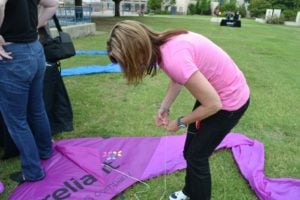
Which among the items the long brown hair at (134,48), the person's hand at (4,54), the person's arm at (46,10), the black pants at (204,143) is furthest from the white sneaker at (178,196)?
the person's arm at (46,10)

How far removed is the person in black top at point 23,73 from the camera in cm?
219

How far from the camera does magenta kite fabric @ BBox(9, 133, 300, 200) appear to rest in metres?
2.61

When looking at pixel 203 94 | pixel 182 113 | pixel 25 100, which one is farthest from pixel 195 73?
pixel 182 113

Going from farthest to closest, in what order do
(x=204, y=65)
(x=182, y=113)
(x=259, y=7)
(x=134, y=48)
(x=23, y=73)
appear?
1. (x=259, y=7)
2. (x=182, y=113)
3. (x=23, y=73)
4. (x=204, y=65)
5. (x=134, y=48)

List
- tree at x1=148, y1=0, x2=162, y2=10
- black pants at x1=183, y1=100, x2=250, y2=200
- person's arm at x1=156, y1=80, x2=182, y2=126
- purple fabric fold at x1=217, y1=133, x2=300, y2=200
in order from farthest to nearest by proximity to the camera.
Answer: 1. tree at x1=148, y1=0, x2=162, y2=10
2. purple fabric fold at x1=217, y1=133, x2=300, y2=200
3. person's arm at x1=156, y1=80, x2=182, y2=126
4. black pants at x1=183, y1=100, x2=250, y2=200

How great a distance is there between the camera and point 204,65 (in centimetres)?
182

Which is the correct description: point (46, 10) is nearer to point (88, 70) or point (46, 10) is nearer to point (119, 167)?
point (119, 167)

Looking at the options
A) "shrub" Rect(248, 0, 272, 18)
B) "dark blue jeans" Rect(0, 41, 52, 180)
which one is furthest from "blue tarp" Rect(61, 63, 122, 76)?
"shrub" Rect(248, 0, 272, 18)

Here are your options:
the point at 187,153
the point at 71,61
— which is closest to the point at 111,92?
the point at 71,61

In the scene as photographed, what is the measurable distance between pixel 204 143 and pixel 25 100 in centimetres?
124

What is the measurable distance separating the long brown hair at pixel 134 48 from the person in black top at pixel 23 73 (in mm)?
771

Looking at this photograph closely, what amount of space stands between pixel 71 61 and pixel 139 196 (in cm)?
517

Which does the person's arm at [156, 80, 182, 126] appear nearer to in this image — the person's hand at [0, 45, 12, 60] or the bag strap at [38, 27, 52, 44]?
the person's hand at [0, 45, 12, 60]

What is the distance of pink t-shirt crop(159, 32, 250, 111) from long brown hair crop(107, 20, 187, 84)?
52mm
